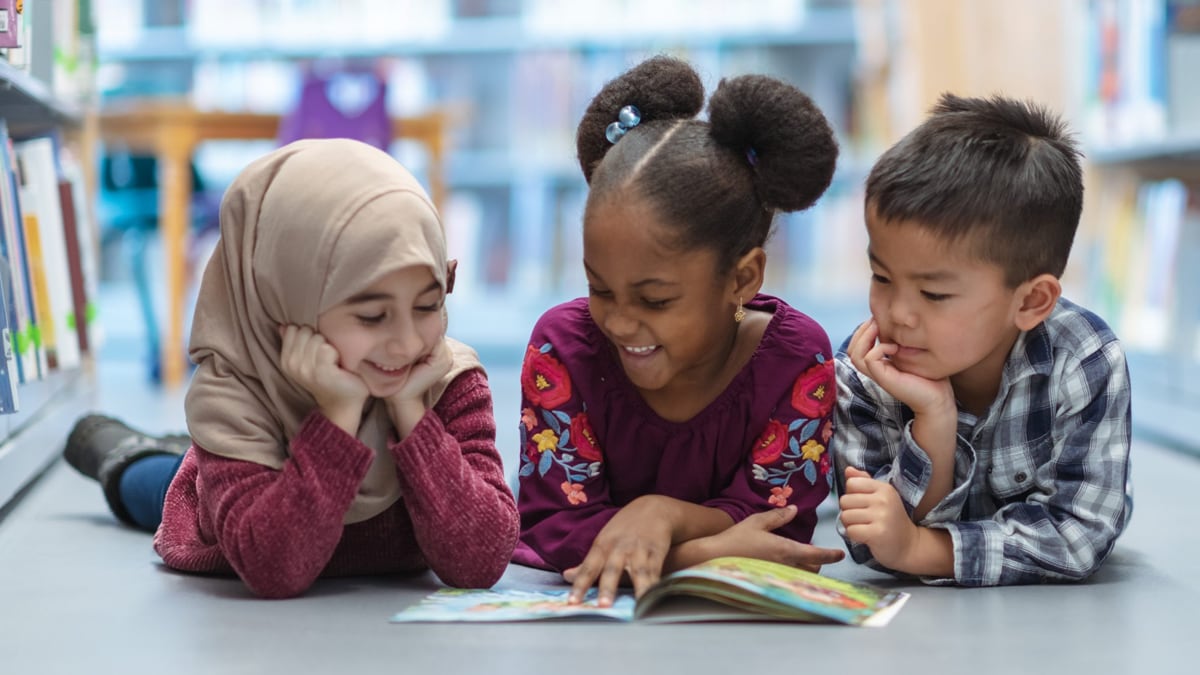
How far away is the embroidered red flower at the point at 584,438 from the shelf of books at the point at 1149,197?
1600 mm

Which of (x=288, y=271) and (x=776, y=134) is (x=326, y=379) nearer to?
(x=288, y=271)

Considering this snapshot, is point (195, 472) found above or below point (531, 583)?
above

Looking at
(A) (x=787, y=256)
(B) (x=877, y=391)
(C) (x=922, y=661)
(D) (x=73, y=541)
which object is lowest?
(A) (x=787, y=256)

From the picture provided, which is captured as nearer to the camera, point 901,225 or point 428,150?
point 901,225

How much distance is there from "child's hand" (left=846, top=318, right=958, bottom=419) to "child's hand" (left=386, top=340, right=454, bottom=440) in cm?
46

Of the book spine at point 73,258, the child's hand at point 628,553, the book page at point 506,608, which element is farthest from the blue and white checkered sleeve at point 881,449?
the book spine at point 73,258

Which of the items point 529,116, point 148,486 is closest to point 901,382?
point 148,486

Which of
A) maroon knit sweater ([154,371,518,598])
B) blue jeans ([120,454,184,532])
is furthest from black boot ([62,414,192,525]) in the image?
maroon knit sweater ([154,371,518,598])

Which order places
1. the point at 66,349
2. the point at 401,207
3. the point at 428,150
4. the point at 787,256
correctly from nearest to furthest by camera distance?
the point at 401,207 → the point at 66,349 → the point at 428,150 → the point at 787,256

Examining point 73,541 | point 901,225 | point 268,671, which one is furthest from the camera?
point 73,541

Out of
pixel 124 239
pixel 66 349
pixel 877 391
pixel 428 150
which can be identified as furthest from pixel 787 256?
pixel 877 391

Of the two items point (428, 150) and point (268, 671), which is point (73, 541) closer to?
point (268, 671)

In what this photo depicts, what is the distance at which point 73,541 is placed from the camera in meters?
1.70

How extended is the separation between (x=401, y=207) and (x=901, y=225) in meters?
0.53
